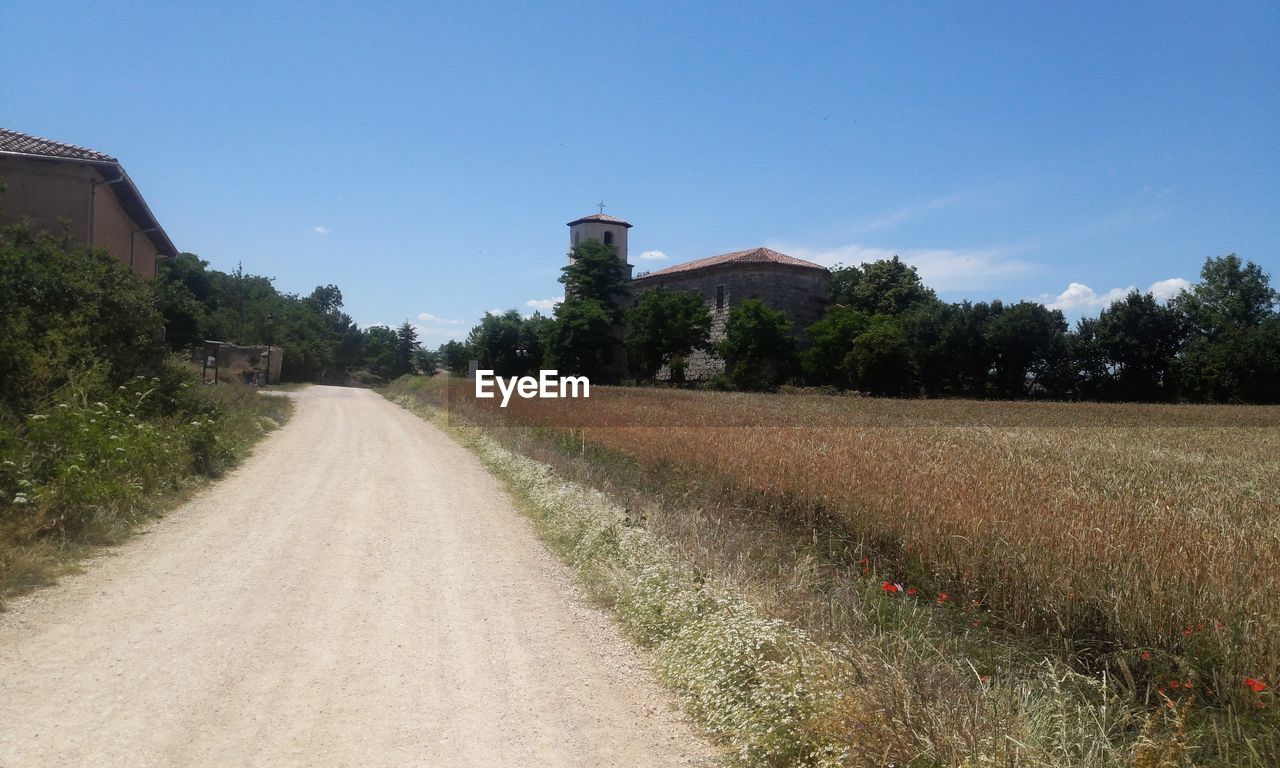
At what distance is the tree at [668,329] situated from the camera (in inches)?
2448

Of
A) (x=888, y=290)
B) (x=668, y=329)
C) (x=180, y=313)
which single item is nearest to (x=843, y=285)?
(x=888, y=290)

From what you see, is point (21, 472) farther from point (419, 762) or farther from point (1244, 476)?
point (1244, 476)

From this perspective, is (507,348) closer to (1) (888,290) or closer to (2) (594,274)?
(2) (594,274)

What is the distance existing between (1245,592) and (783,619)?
276 cm

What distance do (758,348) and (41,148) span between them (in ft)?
134

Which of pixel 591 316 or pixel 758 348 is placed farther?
pixel 591 316

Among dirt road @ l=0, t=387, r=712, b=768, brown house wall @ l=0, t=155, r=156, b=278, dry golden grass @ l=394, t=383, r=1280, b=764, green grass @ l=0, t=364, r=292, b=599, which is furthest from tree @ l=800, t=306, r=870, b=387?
dirt road @ l=0, t=387, r=712, b=768

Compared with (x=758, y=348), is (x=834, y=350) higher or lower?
lower

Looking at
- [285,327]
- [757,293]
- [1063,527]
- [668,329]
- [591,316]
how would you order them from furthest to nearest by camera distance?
[285,327]
[591,316]
[757,293]
[668,329]
[1063,527]

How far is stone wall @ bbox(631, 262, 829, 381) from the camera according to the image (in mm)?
64188

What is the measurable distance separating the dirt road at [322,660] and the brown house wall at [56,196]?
17608mm

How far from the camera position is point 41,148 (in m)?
23.5

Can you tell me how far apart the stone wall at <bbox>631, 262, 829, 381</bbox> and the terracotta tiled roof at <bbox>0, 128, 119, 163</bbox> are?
141 feet

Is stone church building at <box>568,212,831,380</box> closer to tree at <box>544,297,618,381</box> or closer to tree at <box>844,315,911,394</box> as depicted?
tree at <box>544,297,618,381</box>
